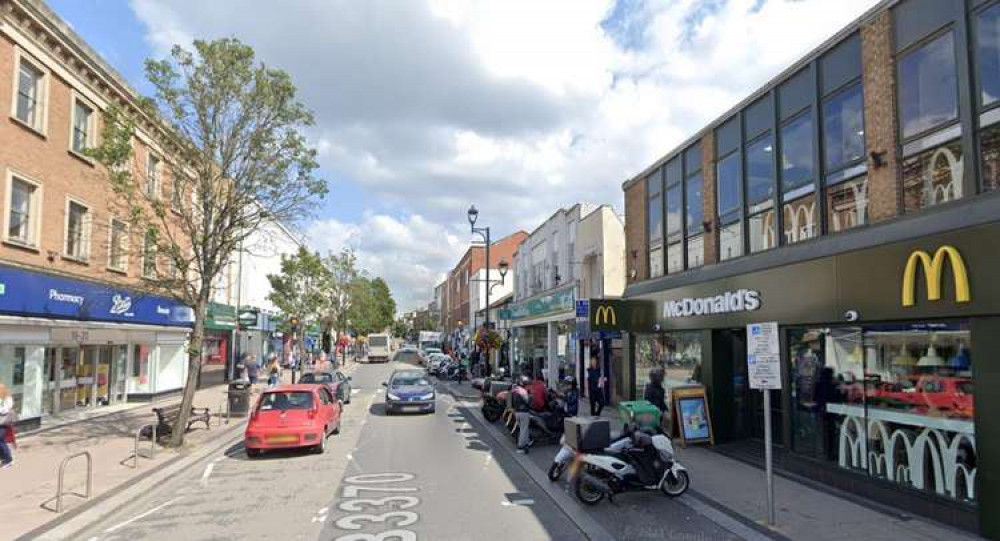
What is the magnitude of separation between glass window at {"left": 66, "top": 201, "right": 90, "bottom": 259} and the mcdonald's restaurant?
56.7ft

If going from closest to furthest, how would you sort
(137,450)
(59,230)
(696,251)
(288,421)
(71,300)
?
(137,450) < (288,421) < (696,251) < (71,300) < (59,230)

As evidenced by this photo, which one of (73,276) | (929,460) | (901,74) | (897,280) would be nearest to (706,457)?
(929,460)

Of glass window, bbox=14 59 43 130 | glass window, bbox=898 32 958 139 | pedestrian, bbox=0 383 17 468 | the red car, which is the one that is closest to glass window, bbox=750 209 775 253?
glass window, bbox=898 32 958 139

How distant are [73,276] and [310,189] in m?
7.78

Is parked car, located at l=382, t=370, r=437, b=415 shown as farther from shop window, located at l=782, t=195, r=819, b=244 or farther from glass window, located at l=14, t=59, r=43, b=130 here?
shop window, located at l=782, t=195, r=819, b=244

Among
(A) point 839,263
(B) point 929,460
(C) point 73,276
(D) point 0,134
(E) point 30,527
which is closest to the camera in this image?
(E) point 30,527

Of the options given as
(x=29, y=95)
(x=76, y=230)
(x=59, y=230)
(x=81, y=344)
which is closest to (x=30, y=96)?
(x=29, y=95)

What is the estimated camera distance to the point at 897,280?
8.31 metres

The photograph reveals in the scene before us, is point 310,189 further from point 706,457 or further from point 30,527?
point 706,457

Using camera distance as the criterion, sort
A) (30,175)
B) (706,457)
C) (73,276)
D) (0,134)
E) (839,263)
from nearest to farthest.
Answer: (839,263) → (706,457) → (0,134) → (30,175) → (73,276)

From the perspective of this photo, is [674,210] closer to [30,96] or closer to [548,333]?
[548,333]

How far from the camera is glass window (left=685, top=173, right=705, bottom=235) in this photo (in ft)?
49.5

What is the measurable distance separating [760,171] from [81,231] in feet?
60.3

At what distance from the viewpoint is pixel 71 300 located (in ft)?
55.1
